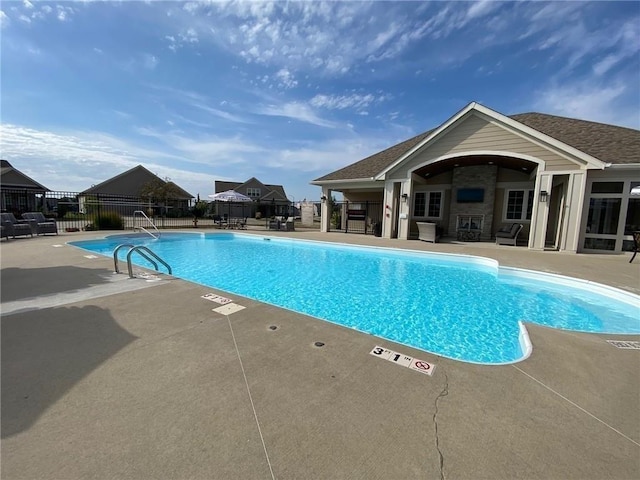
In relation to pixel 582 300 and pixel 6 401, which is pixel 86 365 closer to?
pixel 6 401

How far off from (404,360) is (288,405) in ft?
4.42

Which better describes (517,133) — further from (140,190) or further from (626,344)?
(140,190)

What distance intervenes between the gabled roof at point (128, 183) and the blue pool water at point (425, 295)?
2787 cm

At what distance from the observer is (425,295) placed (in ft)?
22.8

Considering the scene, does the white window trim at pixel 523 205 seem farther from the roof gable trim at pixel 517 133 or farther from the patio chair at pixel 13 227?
the patio chair at pixel 13 227

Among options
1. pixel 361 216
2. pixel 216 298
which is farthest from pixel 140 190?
pixel 216 298

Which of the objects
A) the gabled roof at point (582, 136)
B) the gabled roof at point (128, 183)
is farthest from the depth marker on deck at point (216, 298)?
the gabled roof at point (128, 183)

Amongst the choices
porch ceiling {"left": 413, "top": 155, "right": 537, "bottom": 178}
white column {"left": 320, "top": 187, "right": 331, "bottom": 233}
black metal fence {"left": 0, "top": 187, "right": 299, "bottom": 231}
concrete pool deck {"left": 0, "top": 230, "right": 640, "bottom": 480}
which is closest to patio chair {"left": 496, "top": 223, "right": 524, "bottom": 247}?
porch ceiling {"left": 413, "top": 155, "right": 537, "bottom": 178}

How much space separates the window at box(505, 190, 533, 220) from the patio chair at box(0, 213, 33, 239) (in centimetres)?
2315

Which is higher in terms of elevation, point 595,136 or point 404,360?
point 595,136

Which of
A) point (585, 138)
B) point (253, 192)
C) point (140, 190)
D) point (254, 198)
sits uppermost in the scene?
point (585, 138)

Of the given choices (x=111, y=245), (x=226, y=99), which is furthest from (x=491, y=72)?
(x=111, y=245)

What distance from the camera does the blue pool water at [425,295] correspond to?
4930 mm

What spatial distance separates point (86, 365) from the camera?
2697 millimetres
